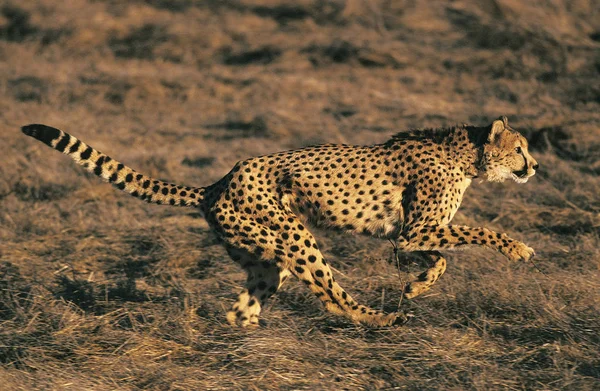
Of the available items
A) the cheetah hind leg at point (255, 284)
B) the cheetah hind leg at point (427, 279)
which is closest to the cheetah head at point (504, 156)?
Answer: the cheetah hind leg at point (427, 279)

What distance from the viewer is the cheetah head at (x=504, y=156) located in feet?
16.1

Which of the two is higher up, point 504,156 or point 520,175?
point 504,156

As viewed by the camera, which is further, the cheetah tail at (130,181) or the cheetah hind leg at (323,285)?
the cheetah tail at (130,181)

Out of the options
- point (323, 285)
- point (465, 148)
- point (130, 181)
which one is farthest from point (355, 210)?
point (130, 181)

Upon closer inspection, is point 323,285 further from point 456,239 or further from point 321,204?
point 456,239

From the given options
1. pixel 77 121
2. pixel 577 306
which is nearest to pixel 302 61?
pixel 77 121

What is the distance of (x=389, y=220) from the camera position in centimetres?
465

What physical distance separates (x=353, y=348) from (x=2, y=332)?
62.7 inches

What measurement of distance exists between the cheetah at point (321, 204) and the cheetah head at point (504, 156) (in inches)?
1.9

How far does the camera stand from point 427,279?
4516 millimetres

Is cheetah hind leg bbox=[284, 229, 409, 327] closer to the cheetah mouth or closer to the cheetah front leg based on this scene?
the cheetah front leg

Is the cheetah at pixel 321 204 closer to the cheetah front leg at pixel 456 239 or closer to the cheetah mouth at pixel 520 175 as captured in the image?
the cheetah front leg at pixel 456 239

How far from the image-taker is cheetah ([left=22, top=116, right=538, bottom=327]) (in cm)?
430

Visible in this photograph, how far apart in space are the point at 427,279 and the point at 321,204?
65 cm
